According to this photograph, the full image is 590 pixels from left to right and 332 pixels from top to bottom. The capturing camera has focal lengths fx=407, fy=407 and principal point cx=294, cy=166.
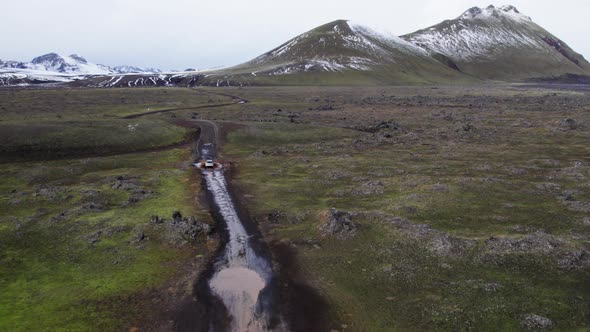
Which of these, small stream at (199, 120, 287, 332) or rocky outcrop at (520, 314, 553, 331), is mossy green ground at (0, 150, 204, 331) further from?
rocky outcrop at (520, 314, 553, 331)

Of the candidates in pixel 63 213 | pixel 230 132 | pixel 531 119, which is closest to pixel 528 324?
pixel 63 213

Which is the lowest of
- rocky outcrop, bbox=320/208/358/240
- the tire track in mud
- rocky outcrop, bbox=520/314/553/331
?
the tire track in mud

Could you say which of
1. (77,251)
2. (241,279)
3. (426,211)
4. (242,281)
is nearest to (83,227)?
(77,251)

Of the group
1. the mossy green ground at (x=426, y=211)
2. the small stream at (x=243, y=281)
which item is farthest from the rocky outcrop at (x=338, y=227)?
the small stream at (x=243, y=281)

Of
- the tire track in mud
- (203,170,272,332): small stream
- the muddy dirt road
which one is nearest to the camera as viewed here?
the tire track in mud

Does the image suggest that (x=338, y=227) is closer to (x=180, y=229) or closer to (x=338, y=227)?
(x=338, y=227)

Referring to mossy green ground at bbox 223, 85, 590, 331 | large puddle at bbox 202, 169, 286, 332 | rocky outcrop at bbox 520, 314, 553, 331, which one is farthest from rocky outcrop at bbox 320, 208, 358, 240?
rocky outcrop at bbox 520, 314, 553, 331

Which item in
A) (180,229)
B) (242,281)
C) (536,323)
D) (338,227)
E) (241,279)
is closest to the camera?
(536,323)

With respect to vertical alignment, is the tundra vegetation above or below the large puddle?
above

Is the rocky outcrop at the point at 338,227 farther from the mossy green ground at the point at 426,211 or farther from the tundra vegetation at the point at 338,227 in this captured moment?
the mossy green ground at the point at 426,211
